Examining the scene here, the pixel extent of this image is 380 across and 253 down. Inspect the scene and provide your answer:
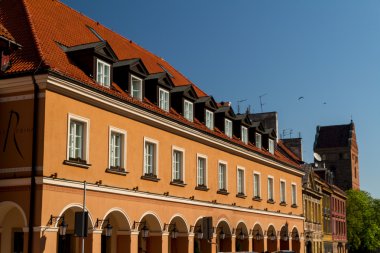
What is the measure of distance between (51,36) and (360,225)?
73.3 meters

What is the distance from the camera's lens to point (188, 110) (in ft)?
109

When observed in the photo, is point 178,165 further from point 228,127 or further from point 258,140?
point 258,140

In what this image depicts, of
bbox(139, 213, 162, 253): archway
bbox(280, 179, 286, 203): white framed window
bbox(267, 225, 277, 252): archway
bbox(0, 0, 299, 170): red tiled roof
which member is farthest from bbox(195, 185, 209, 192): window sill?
bbox(280, 179, 286, 203): white framed window

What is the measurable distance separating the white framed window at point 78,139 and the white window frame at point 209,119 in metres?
12.2

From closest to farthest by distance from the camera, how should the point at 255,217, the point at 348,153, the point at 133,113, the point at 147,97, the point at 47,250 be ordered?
the point at 47,250 < the point at 133,113 < the point at 147,97 < the point at 255,217 < the point at 348,153

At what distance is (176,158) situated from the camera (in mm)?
31375

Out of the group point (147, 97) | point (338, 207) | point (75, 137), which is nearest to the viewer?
point (75, 137)

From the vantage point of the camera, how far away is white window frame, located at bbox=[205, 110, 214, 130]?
35.4m

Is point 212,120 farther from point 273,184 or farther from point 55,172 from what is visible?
point 55,172

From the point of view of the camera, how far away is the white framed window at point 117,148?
26.1 m

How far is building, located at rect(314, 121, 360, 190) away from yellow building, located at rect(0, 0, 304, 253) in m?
80.6

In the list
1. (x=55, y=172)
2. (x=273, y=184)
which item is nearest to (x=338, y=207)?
(x=273, y=184)

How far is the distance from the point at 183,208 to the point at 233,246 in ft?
22.4

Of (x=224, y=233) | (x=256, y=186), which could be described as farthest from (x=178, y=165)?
(x=256, y=186)
